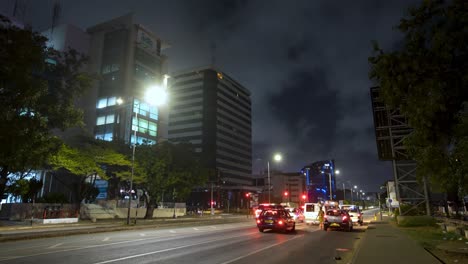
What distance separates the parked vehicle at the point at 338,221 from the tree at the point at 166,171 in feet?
75.2

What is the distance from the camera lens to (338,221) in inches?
919

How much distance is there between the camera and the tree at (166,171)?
40.2 metres

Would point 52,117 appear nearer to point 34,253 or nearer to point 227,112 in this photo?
point 34,253

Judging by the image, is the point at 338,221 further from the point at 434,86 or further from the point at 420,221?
the point at 434,86

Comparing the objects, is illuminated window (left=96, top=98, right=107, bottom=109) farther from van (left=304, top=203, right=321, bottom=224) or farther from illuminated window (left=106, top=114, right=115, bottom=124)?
van (left=304, top=203, right=321, bottom=224)

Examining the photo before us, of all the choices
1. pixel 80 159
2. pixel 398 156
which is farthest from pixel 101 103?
pixel 398 156

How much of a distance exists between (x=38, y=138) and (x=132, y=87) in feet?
211

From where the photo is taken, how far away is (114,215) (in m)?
40.8

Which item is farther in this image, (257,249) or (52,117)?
(52,117)

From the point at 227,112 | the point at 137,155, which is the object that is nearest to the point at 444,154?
the point at 137,155

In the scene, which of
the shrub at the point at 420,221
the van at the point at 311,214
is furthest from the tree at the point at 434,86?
the van at the point at 311,214

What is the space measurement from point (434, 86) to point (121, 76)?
267 feet

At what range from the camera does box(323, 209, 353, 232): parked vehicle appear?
23109mm

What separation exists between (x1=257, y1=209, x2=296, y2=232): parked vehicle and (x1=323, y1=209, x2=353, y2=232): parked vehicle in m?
3.45
